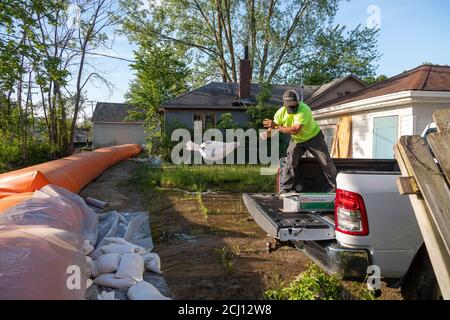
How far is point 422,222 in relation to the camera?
2.20 meters

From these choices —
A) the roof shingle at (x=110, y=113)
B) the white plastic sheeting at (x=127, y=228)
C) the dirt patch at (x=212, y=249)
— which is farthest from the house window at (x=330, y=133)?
the roof shingle at (x=110, y=113)

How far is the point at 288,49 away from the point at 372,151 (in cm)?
2282

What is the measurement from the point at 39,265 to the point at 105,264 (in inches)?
53.4

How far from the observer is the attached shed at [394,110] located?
9.54 m

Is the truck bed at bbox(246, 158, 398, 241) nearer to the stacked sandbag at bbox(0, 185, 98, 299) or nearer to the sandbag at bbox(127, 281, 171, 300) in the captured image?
the sandbag at bbox(127, 281, 171, 300)

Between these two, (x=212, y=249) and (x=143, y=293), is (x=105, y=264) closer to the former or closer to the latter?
(x=143, y=293)

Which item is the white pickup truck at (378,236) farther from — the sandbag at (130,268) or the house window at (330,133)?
the house window at (330,133)

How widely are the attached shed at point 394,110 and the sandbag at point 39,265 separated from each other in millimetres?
9359

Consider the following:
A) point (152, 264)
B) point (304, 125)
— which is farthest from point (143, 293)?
point (304, 125)

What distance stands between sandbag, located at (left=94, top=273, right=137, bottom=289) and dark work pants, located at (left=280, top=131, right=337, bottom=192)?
7.62 ft

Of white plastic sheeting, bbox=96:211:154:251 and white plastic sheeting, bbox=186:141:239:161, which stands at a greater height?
white plastic sheeting, bbox=186:141:239:161

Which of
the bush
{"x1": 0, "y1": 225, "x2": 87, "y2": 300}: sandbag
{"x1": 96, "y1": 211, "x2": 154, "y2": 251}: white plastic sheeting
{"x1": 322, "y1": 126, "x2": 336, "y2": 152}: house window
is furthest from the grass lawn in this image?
{"x1": 0, "y1": 225, "x2": 87, "y2": 300}: sandbag

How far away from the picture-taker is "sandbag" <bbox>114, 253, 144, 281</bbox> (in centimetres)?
337
